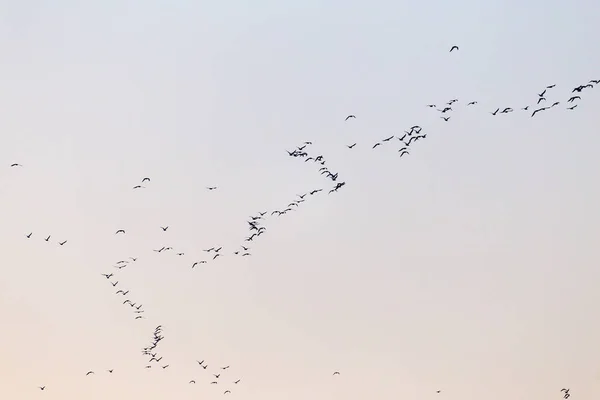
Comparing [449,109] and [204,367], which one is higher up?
[449,109]

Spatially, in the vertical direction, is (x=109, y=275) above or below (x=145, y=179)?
below

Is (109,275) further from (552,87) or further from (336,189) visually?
(552,87)

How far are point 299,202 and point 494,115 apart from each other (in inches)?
A: 660

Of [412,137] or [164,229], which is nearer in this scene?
[412,137]

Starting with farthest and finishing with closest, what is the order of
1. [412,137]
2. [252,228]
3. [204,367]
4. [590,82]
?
[204,367] < [252,228] < [412,137] < [590,82]

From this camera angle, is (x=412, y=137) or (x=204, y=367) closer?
(x=412, y=137)

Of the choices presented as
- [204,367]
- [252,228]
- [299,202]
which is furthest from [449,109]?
[204,367]

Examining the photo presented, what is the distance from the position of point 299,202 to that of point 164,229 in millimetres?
12186

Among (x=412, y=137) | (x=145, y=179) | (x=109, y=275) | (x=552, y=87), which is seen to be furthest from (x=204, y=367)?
(x=552, y=87)

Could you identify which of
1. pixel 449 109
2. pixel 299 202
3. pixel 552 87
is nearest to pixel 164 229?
pixel 299 202

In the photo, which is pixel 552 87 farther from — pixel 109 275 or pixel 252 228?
pixel 109 275

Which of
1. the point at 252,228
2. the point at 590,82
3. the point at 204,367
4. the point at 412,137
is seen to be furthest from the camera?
the point at 204,367

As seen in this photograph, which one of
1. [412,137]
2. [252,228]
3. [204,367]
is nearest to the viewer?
[412,137]

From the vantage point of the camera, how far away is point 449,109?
67.2 meters
